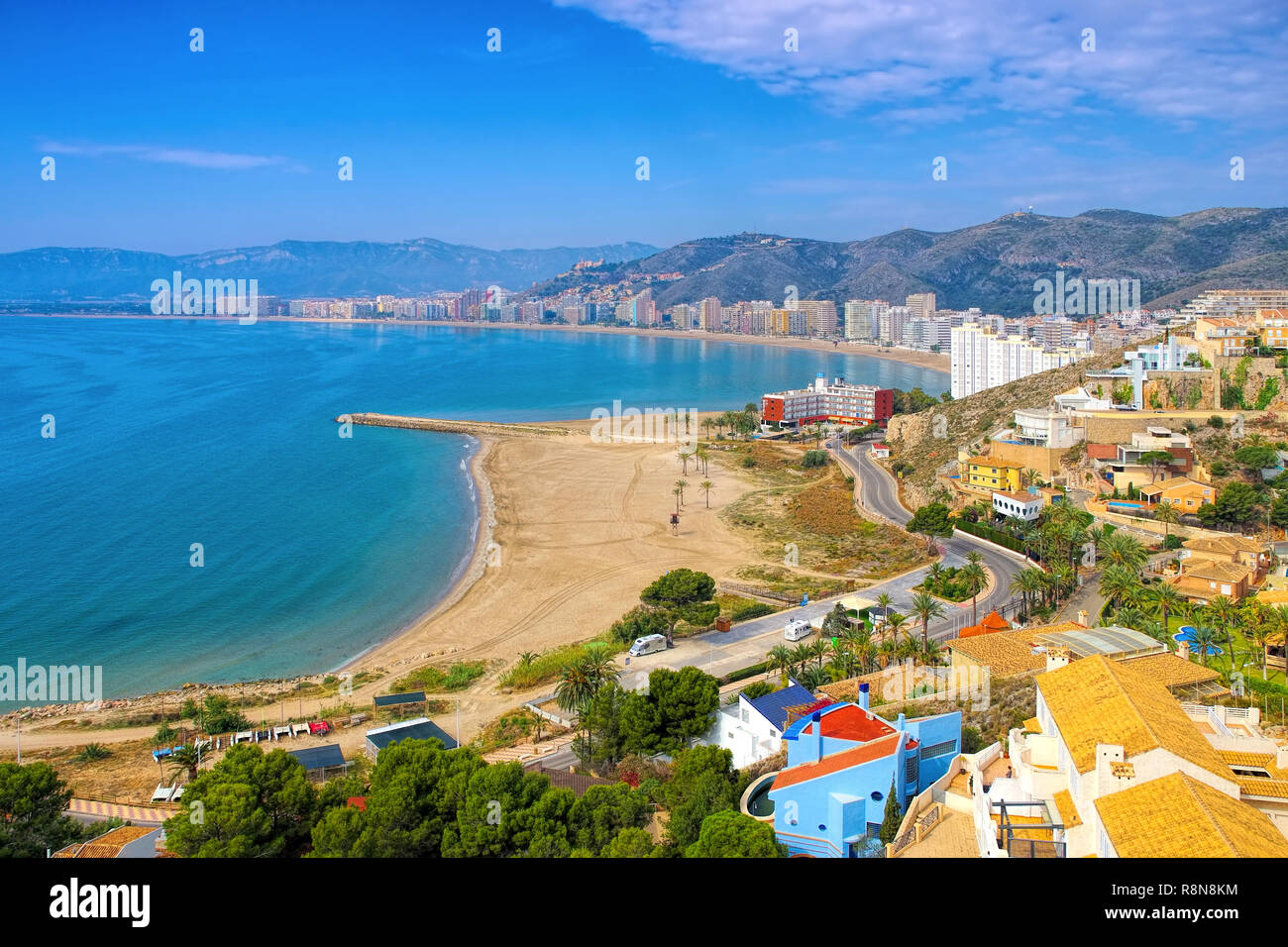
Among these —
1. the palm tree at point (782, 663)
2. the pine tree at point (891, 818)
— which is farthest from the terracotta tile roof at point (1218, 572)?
the pine tree at point (891, 818)

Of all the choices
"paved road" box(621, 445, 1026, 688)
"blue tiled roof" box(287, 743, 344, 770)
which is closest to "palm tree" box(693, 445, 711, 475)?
"paved road" box(621, 445, 1026, 688)

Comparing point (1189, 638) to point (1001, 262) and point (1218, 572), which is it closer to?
point (1218, 572)

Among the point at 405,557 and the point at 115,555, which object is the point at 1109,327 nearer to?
the point at 405,557

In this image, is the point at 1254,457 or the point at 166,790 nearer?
the point at 166,790

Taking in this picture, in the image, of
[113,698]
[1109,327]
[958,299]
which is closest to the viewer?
[113,698]

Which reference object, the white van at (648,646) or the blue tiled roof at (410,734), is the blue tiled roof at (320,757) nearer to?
the blue tiled roof at (410,734)
